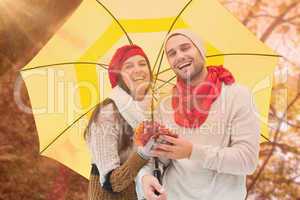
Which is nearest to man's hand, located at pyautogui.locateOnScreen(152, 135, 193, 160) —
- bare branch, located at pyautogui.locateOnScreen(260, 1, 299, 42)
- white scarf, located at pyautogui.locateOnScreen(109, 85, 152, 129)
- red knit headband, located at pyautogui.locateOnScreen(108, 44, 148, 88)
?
white scarf, located at pyautogui.locateOnScreen(109, 85, 152, 129)

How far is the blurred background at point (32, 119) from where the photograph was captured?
2.07 meters

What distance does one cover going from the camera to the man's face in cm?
187

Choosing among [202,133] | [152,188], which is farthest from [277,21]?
[152,188]

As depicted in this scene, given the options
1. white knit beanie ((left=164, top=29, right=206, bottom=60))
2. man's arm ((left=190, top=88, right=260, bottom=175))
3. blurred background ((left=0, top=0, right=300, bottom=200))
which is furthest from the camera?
blurred background ((left=0, top=0, right=300, bottom=200))

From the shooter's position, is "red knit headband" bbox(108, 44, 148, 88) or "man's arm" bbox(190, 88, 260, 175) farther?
"red knit headband" bbox(108, 44, 148, 88)

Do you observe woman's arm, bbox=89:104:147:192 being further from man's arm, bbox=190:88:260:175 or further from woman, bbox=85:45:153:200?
man's arm, bbox=190:88:260:175

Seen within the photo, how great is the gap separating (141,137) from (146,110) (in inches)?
4.6

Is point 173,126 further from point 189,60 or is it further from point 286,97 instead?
point 286,97

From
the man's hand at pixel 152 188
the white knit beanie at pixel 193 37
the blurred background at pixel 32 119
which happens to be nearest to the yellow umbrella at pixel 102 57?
the white knit beanie at pixel 193 37

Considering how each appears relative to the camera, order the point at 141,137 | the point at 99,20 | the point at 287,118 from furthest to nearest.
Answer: the point at 287,118
the point at 99,20
the point at 141,137

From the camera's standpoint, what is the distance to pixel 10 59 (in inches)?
86.6

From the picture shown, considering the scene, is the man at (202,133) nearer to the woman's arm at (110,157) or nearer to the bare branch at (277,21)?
the woman's arm at (110,157)

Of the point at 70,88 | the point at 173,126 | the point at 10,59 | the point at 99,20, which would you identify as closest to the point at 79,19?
the point at 99,20

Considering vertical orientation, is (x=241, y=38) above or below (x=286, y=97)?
above
